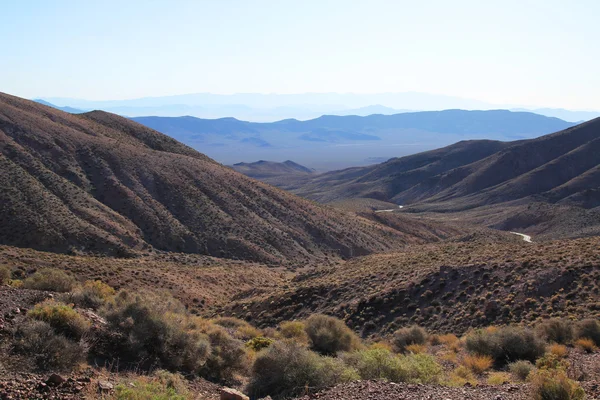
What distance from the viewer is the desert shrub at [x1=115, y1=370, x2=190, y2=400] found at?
25.4ft

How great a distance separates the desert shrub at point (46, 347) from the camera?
29.3 ft

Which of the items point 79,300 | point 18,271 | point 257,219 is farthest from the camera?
point 257,219

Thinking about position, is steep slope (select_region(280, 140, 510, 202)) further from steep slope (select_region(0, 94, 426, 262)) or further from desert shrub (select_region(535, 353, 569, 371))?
desert shrub (select_region(535, 353, 569, 371))

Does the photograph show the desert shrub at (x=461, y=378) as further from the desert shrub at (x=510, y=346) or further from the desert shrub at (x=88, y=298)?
the desert shrub at (x=88, y=298)

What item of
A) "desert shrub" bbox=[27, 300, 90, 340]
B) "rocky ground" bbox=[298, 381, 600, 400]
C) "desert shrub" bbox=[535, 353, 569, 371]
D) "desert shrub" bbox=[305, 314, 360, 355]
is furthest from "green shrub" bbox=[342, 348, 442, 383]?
"desert shrub" bbox=[27, 300, 90, 340]

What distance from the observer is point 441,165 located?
149750 millimetres

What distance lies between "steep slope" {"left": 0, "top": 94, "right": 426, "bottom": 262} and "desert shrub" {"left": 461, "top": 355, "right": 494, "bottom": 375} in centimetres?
3011

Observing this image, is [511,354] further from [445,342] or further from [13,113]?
[13,113]

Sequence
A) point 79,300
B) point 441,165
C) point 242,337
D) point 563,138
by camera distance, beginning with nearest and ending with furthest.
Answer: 1. point 79,300
2. point 242,337
3. point 563,138
4. point 441,165

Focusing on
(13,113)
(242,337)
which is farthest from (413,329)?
(13,113)

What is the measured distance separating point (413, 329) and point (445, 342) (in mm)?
1173

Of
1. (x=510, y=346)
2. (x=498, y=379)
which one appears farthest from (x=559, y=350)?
(x=498, y=379)

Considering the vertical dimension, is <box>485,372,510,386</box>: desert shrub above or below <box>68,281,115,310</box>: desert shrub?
below

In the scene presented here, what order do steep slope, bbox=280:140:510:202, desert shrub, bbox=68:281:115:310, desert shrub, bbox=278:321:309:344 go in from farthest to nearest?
1. steep slope, bbox=280:140:510:202
2. desert shrub, bbox=278:321:309:344
3. desert shrub, bbox=68:281:115:310
